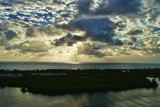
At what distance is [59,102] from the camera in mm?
86000

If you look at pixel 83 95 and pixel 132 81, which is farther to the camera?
pixel 132 81

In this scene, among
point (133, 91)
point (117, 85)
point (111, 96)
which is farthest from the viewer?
point (117, 85)

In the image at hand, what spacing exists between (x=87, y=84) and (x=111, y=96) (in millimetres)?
21754

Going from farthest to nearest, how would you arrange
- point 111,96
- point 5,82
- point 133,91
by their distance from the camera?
1. point 5,82
2. point 133,91
3. point 111,96

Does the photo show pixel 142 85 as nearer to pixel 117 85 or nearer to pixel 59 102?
pixel 117 85

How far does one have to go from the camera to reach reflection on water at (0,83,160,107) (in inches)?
3300

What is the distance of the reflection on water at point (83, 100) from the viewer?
83812 millimetres

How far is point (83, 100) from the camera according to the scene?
90.6 meters

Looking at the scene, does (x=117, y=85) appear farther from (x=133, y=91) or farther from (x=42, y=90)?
(x=42, y=90)

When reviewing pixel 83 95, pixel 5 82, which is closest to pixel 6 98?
pixel 83 95

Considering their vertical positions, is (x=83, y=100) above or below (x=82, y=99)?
below

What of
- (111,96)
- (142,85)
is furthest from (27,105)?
(142,85)

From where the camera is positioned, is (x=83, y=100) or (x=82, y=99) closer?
(x=83, y=100)

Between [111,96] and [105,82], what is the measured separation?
27596 millimetres
